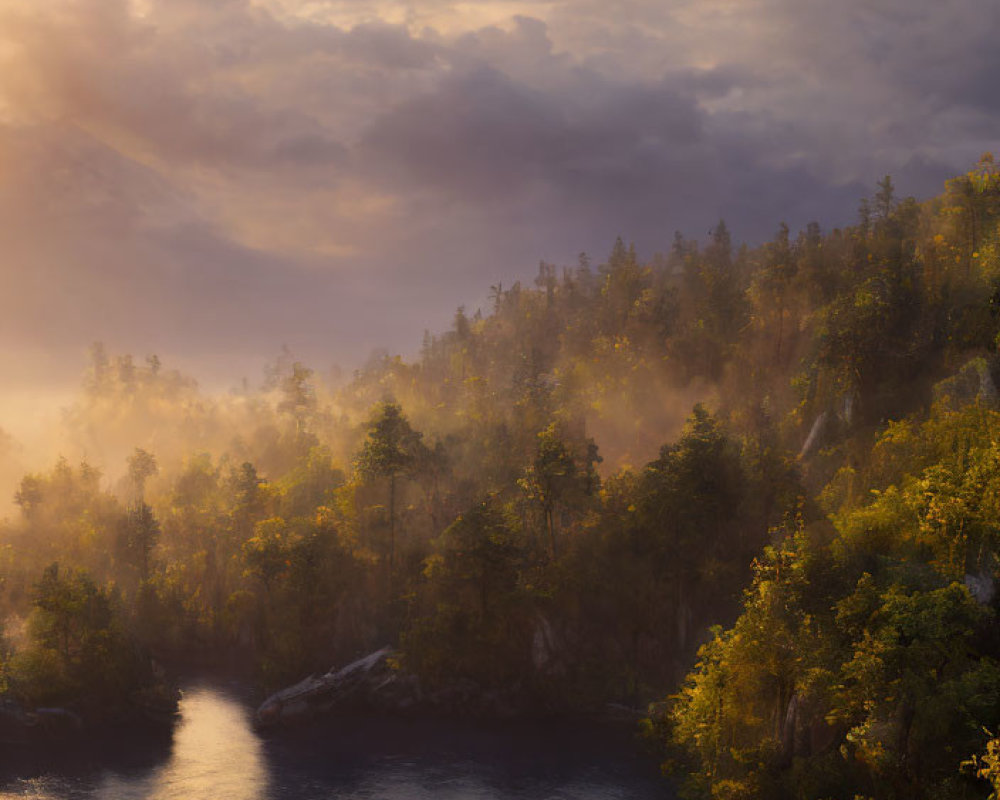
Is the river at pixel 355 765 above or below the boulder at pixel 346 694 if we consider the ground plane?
below

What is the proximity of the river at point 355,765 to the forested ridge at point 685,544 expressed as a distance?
749 centimetres

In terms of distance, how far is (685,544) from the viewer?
387 ft

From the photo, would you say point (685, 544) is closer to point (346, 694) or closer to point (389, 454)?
point (389, 454)

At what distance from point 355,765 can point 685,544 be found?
53220 millimetres

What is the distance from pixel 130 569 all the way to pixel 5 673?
5649 cm

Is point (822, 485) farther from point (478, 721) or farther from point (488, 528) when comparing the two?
point (478, 721)

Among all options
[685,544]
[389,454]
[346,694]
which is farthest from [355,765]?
[685,544]

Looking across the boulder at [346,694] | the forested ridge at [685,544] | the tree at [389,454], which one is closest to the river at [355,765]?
the boulder at [346,694]

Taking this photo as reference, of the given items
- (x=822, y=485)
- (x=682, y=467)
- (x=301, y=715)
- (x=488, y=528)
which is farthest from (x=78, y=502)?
(x=822, y=485)

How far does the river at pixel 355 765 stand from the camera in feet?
299

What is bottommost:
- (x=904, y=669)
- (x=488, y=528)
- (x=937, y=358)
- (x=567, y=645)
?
(x=567, y=645)

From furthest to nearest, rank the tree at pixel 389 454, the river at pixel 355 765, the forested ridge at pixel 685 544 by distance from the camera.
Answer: the tree at pixel 389 454 < the river at pixel 355 765 < the forested ridge at pixel 685 544

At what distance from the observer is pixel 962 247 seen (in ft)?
391

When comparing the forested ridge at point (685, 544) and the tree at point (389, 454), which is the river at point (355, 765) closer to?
the forested ridge at point (685, 544)
